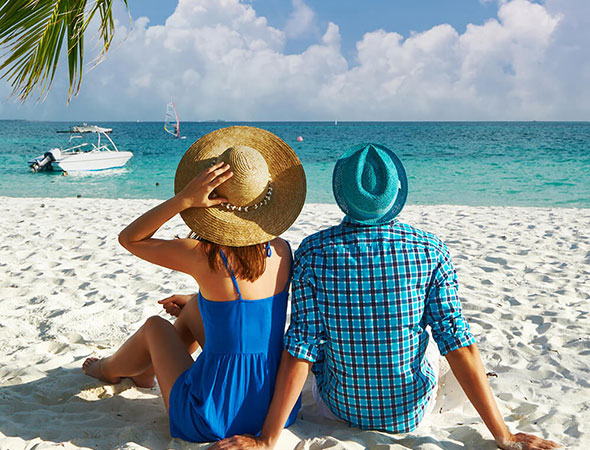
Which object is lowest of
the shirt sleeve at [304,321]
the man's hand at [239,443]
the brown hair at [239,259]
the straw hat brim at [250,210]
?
the man's hand at [239,443]

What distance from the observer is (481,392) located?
5.86 ft

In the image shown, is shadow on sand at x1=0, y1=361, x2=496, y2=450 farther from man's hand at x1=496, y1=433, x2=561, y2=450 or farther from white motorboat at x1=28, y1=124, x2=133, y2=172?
white motorboat at x1=28, y1=124, x2=133, y2=172

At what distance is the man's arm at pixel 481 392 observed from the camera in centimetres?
178

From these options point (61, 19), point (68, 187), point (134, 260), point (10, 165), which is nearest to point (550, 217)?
point (134, 260)

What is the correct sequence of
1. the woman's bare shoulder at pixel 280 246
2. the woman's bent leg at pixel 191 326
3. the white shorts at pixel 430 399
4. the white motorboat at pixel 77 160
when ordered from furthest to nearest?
the white motorboat at pixel 77 160
the woman's bent leg at pixel 191 326
the white shorts at pixel 430 399
the woman's bare shoulder at pixel 280 246

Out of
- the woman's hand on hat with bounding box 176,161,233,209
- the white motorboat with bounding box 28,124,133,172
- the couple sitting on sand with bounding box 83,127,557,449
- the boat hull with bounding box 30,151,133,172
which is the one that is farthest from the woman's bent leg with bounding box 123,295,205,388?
the boat hull with bounding box 30,151,133,172

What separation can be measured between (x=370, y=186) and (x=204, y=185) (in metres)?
0.56

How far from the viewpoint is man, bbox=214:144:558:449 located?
1759 mm

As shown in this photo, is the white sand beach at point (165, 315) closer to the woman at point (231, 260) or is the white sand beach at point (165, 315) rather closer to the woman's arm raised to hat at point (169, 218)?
the woman at point (231, 260)

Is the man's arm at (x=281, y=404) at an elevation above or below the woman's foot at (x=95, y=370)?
above

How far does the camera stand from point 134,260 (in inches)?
190

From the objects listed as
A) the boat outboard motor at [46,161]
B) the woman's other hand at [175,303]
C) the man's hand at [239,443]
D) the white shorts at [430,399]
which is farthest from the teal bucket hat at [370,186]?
the boat outboard motor at [46,161]

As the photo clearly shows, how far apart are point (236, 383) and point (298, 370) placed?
0.24 m

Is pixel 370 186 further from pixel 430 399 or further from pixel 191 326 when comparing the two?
pixel 191 326
